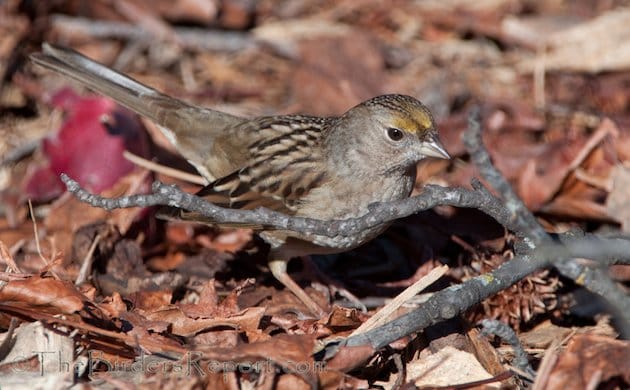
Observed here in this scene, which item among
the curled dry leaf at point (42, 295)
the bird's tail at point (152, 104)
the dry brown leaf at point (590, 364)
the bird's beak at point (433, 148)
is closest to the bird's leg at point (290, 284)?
the bird's tail at point (152, 104)

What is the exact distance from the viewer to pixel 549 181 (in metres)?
5.20

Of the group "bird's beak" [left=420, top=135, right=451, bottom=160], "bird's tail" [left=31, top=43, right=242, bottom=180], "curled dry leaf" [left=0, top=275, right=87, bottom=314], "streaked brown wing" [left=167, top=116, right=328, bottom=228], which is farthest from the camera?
"bird's tail" [left=31, top=43, right=242, bottom=180]

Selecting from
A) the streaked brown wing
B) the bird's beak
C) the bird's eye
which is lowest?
the streaked brown wing

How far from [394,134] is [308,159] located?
50 cm

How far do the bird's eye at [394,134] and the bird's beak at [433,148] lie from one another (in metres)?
0.13

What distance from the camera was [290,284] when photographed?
181 inches

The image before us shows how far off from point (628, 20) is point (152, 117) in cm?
364

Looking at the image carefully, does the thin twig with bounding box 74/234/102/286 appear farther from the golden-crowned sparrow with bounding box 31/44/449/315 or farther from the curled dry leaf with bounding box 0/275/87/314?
the curled dry leaf with bounding box 0/275/87/314

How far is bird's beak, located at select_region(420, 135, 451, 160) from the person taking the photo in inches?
168

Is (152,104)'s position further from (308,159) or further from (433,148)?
(433,148)

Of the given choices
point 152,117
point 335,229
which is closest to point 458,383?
point 335,229

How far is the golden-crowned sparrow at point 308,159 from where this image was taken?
14.4 feet

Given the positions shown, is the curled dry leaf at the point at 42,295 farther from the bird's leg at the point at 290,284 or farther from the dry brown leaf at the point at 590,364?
the dry brown leaf at the point at 590,364

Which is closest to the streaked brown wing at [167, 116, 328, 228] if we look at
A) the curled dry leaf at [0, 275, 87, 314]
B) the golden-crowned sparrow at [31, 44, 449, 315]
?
the golden-crowned sparrow at [31, 44, 449, 315]
